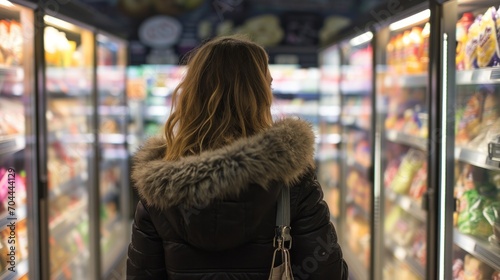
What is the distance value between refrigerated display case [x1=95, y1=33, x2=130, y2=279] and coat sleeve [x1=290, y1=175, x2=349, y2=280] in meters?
3.75

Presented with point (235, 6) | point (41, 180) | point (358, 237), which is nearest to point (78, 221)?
point (41, 180)

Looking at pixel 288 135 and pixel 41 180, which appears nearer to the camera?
pixel 288 135

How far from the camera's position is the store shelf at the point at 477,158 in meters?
2.41

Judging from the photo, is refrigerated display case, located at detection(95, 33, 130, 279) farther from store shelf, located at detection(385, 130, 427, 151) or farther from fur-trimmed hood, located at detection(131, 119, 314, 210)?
fur-trimmed hood, located at detection(131, 119, 314, 210)

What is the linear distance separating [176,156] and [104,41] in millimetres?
3799

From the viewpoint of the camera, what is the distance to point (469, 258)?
9.11 feet

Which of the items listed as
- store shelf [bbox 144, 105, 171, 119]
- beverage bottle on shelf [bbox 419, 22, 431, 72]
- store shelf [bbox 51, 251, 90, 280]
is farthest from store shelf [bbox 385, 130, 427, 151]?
store shelf [bbox 144, 105, 171, 119]

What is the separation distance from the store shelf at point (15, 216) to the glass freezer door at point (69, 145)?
0.89 metres

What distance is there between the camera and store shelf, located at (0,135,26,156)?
9.02 ft

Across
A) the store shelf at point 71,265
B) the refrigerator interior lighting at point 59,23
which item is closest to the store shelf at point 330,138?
the store shelf at point 71,265

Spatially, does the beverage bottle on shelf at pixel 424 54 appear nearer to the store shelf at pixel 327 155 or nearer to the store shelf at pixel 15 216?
the store shelf at pixel 15 216

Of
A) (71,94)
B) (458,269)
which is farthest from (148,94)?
(458,269)

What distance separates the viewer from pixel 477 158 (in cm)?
254

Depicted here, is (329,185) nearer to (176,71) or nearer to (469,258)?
(176,71)
